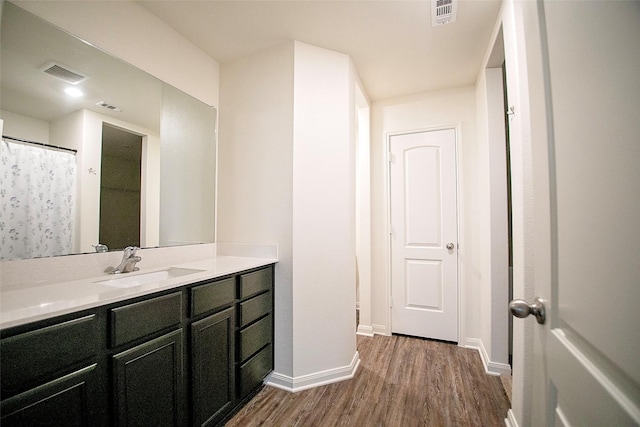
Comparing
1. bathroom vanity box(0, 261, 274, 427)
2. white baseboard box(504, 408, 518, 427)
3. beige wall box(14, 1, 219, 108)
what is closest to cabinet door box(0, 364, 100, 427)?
bathroom vanity box(0, 261, 274, 427)

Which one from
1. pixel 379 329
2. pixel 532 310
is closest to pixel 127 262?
pixel 532 310

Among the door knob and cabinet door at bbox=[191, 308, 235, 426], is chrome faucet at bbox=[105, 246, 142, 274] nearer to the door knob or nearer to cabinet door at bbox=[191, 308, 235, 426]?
cabinet door at bbox=[191, 308, 235, 426]

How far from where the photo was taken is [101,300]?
1.01 meters

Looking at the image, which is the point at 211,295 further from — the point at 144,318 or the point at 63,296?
the point at 63,296

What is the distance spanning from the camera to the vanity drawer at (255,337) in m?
1.68

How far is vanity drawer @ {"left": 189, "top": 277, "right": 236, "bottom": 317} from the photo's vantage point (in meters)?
1.37

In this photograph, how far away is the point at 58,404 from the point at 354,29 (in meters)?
2.51

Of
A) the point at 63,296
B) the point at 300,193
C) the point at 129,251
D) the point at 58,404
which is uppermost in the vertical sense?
the point at 300,193

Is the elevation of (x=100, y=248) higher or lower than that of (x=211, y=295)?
higher

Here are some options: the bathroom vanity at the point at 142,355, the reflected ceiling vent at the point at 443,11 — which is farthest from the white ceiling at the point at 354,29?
the bathroom vanity at the point at 142,355

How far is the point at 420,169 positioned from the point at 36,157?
294 cm

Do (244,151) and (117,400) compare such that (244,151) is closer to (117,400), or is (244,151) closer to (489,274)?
(117,400)

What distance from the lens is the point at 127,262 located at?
152 centimetres

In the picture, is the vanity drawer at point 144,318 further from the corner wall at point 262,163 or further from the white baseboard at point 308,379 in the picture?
the white baseboard at point 308,379
